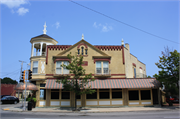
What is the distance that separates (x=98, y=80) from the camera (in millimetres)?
22406

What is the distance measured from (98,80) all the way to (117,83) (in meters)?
2.70

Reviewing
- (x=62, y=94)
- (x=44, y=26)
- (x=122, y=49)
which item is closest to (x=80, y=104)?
(x=62, y=94)

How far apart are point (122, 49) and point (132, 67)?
4656mm

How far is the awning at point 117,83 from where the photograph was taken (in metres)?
21.4

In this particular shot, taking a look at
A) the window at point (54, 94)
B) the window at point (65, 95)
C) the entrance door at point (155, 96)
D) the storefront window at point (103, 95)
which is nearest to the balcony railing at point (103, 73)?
the storefront window at point (103, 95)

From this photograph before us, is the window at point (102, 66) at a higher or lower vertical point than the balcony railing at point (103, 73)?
higher

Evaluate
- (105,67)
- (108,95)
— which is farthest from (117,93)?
(105,67)

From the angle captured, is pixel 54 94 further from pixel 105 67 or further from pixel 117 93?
pixel 117 93

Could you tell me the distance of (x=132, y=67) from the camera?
26594 millimetres

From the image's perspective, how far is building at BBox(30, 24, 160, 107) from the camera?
2202cm

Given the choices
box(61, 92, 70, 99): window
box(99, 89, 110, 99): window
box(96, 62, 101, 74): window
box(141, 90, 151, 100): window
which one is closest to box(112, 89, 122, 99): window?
box(99, 89, 110, 99): window

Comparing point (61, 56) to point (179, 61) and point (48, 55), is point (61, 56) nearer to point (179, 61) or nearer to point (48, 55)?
point (48, 55)

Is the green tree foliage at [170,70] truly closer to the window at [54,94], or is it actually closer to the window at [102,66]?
the window at [102,66]

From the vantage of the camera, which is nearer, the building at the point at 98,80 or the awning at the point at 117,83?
the awning at the point at 117,83
